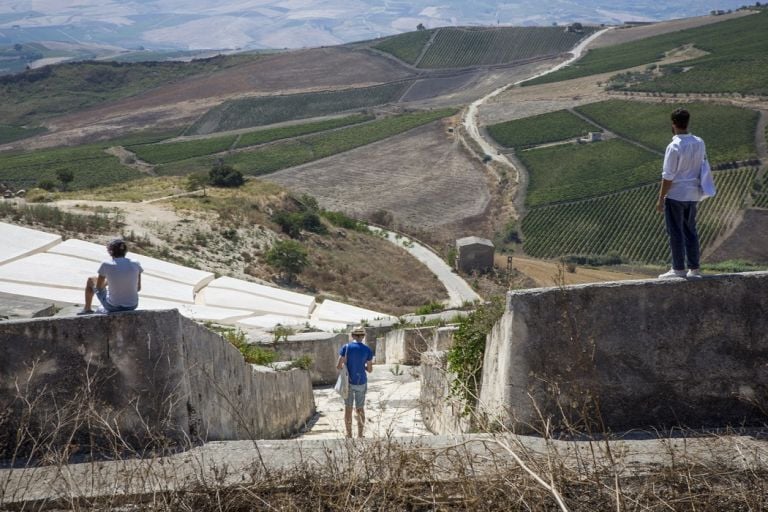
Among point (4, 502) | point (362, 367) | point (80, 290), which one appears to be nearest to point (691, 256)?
point (362, 367)

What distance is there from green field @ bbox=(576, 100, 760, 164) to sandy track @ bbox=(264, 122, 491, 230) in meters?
15.9

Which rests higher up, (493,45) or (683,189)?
(493,45)

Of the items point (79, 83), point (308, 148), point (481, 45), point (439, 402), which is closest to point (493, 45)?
point (481, 45)

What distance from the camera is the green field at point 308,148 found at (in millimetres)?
82500

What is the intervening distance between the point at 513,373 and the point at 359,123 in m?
99.9

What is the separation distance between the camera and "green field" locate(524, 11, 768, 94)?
95.6 m

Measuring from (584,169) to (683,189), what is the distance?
7425 centimetres

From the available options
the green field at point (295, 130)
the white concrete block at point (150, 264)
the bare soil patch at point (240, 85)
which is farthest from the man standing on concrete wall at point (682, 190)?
the bare soil patch at point (240, 85)

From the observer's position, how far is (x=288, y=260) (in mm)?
35969

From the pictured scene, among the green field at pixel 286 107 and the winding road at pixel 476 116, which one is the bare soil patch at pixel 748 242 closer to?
the winding road at pixel 476 116

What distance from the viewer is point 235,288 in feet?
82.3

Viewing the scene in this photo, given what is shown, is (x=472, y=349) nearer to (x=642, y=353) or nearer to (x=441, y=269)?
(x=642, y=353)

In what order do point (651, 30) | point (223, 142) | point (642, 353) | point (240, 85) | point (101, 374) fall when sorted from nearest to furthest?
point (101, 374) → point (642, 353) → point (223, 142) → point (240, 85) → point (651, 30)

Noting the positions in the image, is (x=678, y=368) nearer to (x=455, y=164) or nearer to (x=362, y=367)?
(x=362, y=367)
